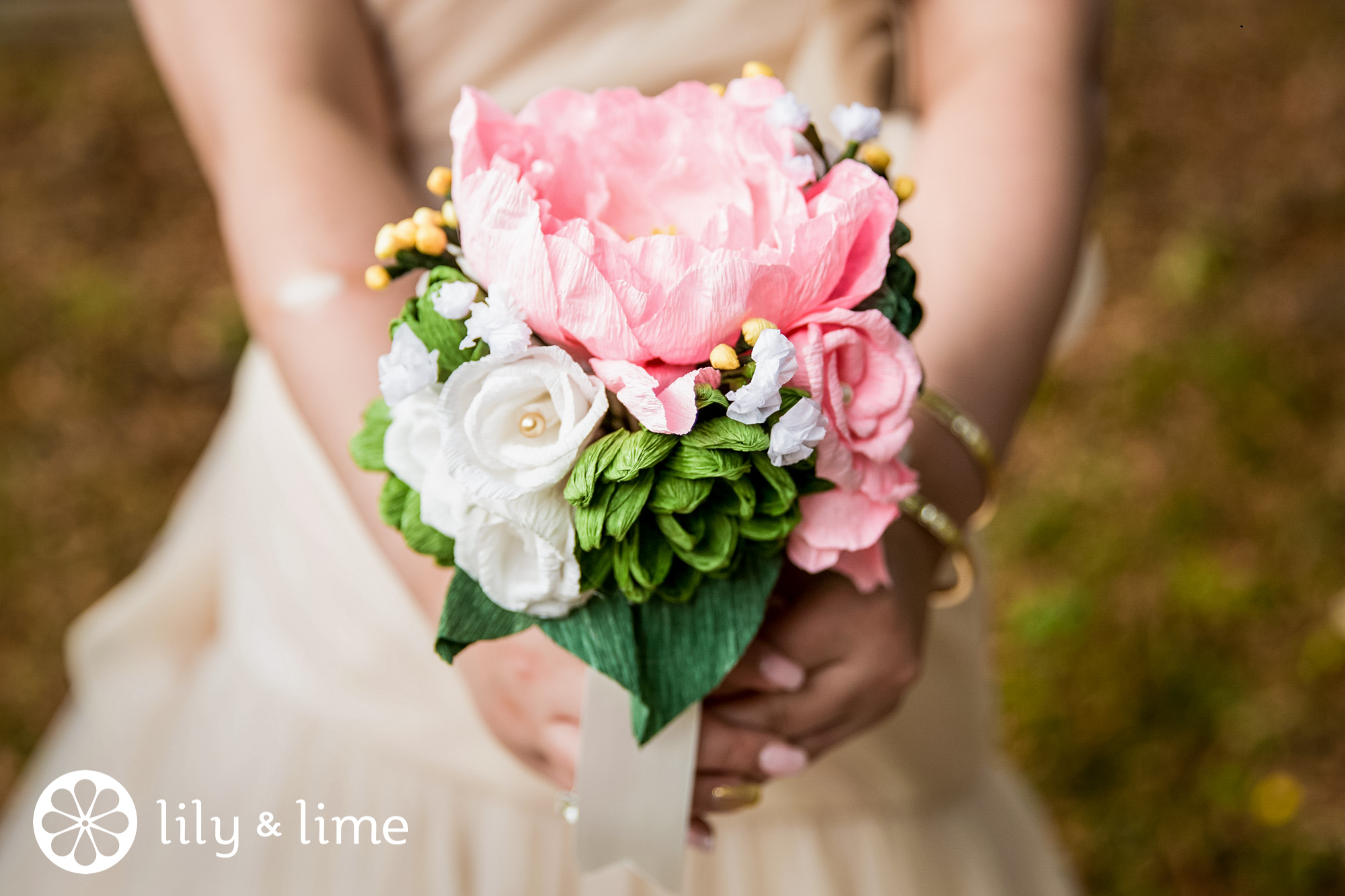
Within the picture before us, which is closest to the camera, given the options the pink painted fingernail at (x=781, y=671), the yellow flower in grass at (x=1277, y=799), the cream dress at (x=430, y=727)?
the pink painted fingernail at (x=781, y=671)

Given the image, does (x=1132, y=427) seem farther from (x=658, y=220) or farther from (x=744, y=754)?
(x=658, y=220)

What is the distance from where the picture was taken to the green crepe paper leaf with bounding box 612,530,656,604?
72 cm

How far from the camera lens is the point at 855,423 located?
717 mm

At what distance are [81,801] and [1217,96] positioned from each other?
361 cm

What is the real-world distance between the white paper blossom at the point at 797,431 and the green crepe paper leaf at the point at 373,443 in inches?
11.3

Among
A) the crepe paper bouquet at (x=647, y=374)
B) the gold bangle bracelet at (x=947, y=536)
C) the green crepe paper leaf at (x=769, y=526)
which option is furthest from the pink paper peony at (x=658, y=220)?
the gold bangle bracelet at (x=947, y=536)

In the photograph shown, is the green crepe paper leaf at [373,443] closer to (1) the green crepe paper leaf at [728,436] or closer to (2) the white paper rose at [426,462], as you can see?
(2) the white paper rose at [426,462]

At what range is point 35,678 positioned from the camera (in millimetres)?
2285

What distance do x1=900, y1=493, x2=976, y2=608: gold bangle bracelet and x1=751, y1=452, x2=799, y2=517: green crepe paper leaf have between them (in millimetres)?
197

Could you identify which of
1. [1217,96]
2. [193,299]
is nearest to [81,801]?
[193,299]

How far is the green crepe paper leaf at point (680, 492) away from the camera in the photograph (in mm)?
686

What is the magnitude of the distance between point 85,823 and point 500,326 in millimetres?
840

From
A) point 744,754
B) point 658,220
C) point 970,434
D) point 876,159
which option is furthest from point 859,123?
point 744,754

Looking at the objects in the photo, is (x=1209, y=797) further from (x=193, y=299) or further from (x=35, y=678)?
(x=193, y=299)
